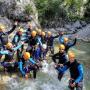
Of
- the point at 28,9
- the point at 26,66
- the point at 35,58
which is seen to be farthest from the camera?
the point at 28,9

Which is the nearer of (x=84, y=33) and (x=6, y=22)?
(x=6, y=22)

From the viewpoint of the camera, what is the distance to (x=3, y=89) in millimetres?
13844

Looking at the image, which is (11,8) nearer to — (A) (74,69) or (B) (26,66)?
(B) (26,66)

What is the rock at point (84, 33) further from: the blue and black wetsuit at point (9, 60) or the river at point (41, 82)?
the blue and black wetsuit at point (9, 60)

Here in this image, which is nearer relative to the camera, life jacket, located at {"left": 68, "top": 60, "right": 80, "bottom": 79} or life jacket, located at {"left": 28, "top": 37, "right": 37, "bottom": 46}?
life jacket, located at {"left": 68, "top": 60, "right": 80, "bottom": 79}

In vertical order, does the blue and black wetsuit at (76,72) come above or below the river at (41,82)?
above

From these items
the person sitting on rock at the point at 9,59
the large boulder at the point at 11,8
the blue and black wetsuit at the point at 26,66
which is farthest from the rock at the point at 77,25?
the blue and black wetsuit at the point at 26,66

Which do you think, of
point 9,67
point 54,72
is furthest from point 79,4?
point 9,67

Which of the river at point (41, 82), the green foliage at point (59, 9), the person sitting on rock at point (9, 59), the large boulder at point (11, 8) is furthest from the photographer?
the green foliage at point (59, 9)

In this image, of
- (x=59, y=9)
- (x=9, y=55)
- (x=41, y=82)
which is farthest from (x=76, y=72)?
(x=59, y=9)

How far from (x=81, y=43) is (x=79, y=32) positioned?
11.6 feet

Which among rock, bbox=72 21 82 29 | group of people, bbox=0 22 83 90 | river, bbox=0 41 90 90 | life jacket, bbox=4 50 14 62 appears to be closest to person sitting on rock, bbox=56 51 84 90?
group of people, bbox=0 22 83 90

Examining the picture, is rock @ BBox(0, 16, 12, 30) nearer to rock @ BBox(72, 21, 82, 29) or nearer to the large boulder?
the large boulder

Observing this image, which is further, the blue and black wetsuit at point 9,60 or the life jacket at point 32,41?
the life jacket at point 32,41
